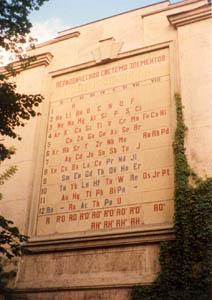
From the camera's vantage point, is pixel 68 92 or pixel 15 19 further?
pixel 68 92

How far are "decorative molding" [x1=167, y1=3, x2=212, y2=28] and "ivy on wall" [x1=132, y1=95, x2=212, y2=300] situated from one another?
5041 mm

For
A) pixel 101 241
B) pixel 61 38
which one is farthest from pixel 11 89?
pixel 61 38

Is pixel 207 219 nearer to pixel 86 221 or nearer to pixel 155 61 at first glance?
pixel 86 221

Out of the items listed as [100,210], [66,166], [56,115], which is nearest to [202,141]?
[100,210]

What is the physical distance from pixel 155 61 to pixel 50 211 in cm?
543

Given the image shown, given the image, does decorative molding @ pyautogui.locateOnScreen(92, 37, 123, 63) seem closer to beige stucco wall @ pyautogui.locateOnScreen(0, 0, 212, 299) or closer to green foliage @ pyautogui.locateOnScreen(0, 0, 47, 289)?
beige stucco wall @ pyautogui.locateOnScreen(0, 0, 212, 299)

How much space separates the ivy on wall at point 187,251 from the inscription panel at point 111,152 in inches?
19.7

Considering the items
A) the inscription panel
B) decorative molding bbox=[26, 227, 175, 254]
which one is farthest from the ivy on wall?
the inscription panel

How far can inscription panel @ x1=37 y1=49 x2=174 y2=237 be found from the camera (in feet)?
39.2

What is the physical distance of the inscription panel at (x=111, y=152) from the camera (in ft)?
39.2

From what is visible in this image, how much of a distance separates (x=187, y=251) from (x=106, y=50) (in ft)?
23.9

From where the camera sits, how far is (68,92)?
48.9ft

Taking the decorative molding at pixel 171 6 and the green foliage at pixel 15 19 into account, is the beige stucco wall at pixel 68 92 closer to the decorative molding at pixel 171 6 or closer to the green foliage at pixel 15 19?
the decorative molding at pixel 171 6

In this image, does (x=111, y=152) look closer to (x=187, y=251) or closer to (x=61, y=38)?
(x=187, y=251)
